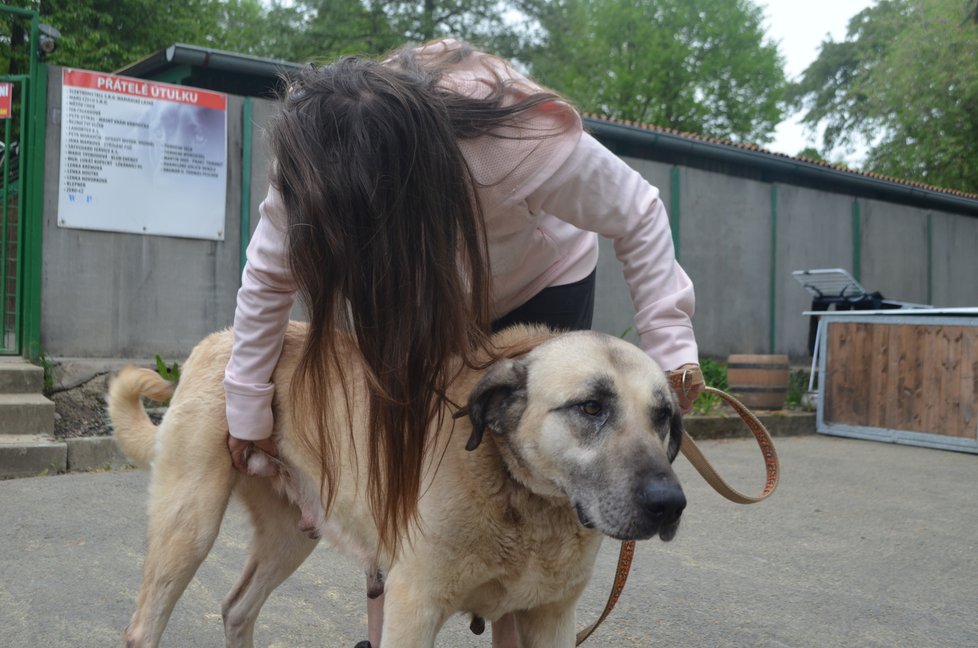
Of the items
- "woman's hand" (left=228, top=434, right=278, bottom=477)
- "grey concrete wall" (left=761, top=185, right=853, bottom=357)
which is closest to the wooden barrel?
"grey concrete wall" (left=761, top=185, right=853, bottom=357)

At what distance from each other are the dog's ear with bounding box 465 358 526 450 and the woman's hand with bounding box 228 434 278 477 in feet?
2.31

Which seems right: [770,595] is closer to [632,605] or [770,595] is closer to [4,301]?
[632,605]

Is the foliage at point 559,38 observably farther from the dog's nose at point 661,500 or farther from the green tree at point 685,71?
the dog's nose at point 661,500

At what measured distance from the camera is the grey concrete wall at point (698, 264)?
670 centimetres

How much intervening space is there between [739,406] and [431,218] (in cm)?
110

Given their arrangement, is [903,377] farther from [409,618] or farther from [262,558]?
[409,618]

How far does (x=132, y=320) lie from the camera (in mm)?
6953

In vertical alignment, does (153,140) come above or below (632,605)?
above

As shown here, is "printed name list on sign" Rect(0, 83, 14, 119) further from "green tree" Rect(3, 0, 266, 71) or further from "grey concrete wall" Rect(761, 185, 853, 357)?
"grey concrete wall" Rect(761, 185, 853, 357)

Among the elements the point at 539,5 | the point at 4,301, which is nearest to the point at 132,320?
the point at 4,301

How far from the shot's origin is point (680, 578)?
3.73 metres

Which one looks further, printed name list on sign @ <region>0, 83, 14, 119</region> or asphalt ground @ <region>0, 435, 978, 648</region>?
printed name list on sign @ <region>0, 83, 14, 119</region>

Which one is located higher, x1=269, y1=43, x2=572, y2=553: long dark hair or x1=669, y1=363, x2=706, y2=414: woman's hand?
x1=269, y1=43, x2=572, y2=553: long dark hair

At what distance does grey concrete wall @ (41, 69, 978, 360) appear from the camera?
670 cm
